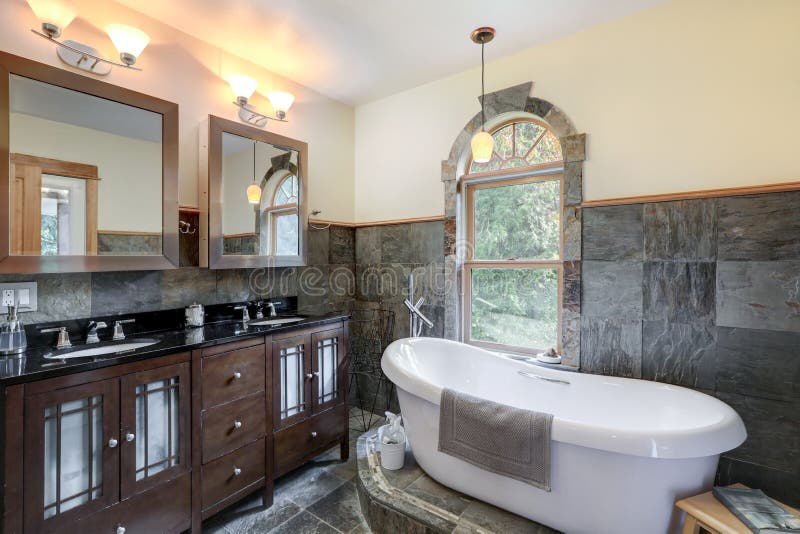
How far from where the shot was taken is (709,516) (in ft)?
4.36

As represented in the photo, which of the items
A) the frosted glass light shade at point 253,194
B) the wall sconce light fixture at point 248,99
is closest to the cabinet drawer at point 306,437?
the frosted glass light shade at point 253,194

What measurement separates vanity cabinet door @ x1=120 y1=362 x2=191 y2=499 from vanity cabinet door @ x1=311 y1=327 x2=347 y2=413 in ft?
2.60

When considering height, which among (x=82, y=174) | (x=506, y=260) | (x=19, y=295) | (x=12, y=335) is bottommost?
(x=12, y=335)

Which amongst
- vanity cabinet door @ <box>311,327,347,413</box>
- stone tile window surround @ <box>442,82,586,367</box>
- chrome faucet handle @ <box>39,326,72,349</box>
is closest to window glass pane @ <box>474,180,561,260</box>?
stone tile window surround @ <box>442,82,586,367</box>

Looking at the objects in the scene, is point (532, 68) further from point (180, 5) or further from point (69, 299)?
point (69, 299)

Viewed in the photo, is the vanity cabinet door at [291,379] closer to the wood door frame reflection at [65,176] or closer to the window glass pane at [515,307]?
the wood door frame reflection at [65,176]

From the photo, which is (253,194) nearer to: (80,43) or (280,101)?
(280,101)

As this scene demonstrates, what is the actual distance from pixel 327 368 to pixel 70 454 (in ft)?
4.35

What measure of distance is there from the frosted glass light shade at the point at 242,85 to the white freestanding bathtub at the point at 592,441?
1.91 m

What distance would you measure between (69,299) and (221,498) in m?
1.25

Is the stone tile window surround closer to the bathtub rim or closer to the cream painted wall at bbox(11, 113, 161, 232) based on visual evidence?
the bathtub rim

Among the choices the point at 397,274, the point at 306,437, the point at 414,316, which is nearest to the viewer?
the point at 306,437

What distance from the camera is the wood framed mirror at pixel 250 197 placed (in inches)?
88.3

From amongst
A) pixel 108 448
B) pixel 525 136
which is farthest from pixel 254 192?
pixel 525 136
